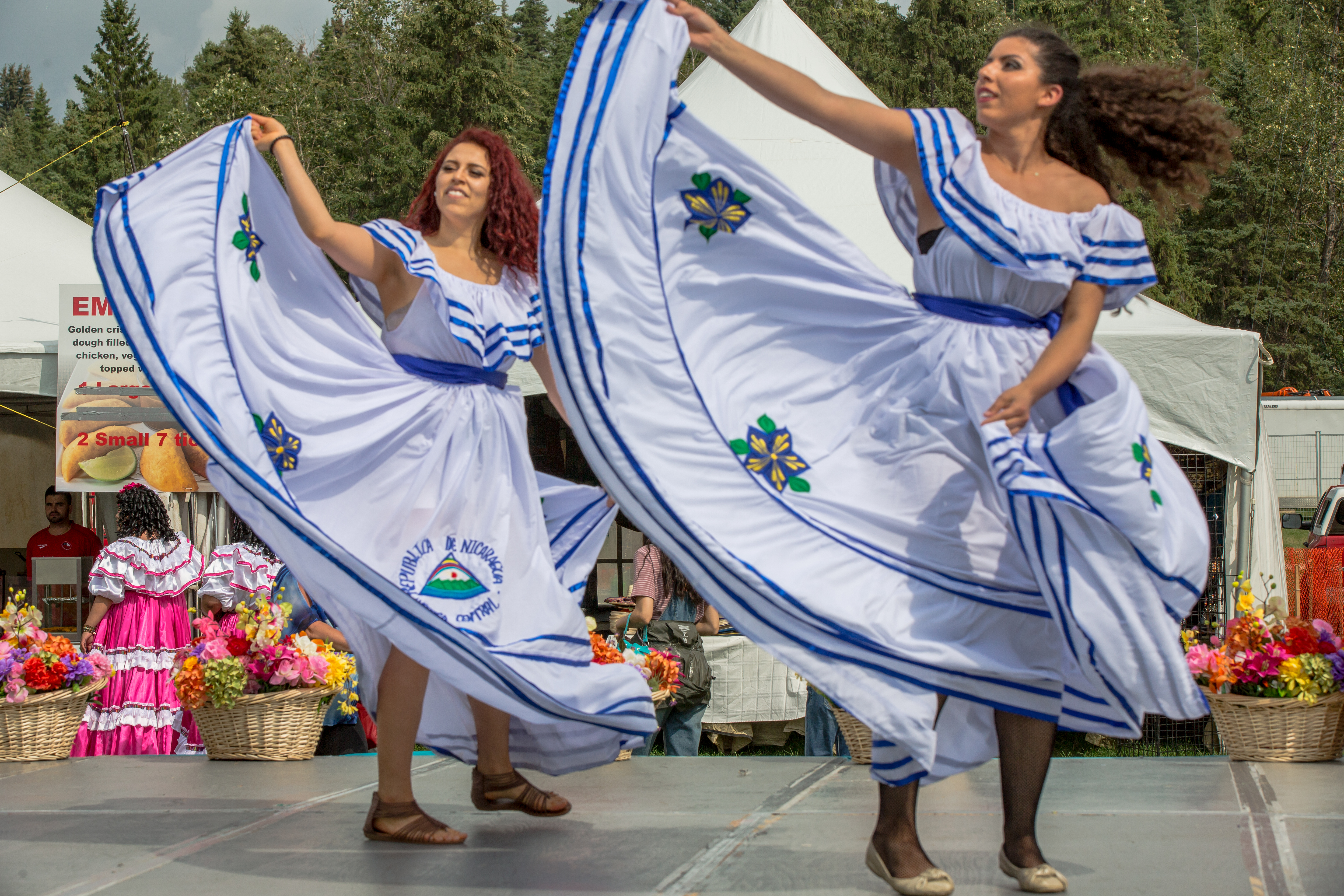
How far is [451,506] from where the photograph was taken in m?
2.70

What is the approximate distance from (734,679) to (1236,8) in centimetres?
A: 3725

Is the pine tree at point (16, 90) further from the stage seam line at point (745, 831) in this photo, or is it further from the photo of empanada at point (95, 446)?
the stage seam line at point (745, 831)

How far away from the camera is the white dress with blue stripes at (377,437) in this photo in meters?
2.57

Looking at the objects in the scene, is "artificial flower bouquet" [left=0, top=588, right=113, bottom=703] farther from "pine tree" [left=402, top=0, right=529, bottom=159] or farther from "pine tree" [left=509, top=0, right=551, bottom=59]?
"pine tree" [left=509, top=0, right=551, bottom=59]

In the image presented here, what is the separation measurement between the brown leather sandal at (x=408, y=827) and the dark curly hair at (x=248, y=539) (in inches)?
103

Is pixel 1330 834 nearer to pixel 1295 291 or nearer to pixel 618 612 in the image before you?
pixel 618 612

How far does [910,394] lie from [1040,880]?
2.83ft

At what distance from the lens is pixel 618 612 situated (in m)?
6.01

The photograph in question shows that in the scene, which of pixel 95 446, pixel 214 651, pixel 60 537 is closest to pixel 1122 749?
pixel 214 651

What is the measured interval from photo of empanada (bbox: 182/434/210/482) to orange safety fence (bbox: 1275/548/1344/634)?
19.9ft

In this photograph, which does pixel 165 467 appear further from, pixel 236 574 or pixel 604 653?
pixel 604 653

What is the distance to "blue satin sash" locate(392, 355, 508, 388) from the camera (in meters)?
2.83

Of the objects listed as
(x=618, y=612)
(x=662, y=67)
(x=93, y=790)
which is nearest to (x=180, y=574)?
(x=618, y=612)

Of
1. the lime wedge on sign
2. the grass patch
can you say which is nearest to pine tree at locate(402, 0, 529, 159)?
the lime wedge on sign
